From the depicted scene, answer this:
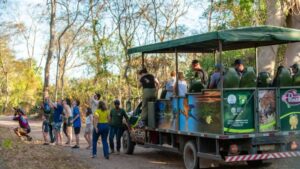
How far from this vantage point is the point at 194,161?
11336 millimetres

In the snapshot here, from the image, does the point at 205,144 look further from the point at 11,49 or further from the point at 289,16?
the point at 11,49

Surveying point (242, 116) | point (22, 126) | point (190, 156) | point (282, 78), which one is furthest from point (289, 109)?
point (22, 126)

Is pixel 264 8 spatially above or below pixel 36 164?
above

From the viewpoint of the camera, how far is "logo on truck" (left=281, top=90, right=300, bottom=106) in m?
11.1

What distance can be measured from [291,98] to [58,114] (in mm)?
9162

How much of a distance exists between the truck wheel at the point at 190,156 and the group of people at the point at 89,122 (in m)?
3.15

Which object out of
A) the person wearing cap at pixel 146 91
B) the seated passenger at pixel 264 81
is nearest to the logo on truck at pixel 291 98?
the seated passenger at pixel 264 81

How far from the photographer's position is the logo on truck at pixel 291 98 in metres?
11.1

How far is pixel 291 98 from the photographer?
36.5 ft

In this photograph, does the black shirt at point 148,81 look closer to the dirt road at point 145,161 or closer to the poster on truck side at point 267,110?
the dirt road at point 145,161

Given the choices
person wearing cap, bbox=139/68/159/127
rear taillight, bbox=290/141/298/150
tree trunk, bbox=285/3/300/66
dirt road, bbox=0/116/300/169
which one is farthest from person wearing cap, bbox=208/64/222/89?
tree trunk, bbox=285/3/300/66

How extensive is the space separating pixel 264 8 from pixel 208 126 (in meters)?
8.05

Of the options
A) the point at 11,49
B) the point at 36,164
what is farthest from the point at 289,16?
the point at 11,49

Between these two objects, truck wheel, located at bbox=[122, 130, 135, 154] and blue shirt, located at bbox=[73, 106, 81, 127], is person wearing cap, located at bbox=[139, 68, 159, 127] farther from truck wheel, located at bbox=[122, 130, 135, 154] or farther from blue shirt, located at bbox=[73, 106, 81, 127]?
blue shirt, located at bbox=[73, 106, 81, 127]
